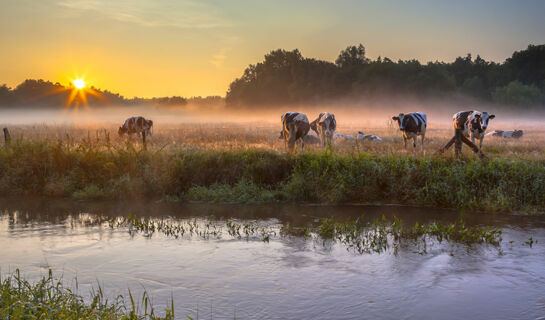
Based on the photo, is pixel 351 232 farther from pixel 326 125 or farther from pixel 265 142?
pixel 265 142

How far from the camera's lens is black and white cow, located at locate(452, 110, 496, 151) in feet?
56.2

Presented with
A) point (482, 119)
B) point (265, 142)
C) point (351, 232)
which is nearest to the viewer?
point (351, 232)

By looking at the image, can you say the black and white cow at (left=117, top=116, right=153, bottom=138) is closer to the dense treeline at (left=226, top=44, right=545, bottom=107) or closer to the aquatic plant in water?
the aquatic plant in water

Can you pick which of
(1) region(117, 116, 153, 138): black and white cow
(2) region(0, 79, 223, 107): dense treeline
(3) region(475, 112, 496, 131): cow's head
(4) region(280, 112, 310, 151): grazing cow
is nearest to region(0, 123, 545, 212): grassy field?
(3) region(475, 112, 496, 131): cow's head

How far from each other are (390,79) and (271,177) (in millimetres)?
66587

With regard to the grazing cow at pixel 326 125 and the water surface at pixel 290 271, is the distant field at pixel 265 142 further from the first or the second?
the water surface at pixel 290 271

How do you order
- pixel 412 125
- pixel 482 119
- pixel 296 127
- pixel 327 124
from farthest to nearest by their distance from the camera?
pixel 327 124
pixel 296 127
pixel 412 125
pixel 482 119

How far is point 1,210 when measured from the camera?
1134 cm

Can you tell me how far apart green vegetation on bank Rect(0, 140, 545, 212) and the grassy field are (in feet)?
0.08

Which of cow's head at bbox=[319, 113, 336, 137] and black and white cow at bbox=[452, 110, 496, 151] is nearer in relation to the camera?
black and white cow at bbox=[452, 110, 496, 151]

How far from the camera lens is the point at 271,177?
Result: 41.6ft

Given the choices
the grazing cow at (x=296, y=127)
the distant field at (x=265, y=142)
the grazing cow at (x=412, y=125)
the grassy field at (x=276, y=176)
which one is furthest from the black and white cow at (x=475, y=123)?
the grazing cow at (x=296, y=127)

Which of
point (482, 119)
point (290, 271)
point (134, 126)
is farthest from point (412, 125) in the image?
point (134, 126)

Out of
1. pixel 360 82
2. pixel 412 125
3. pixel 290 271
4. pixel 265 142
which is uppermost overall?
pixel 360 82
